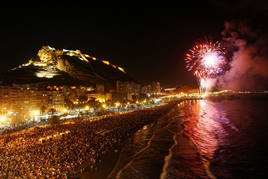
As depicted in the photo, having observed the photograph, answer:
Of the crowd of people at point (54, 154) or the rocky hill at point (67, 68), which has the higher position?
the rocky hill at point (67, 68)

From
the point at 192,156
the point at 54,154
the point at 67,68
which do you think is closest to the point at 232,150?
the point at 192,156

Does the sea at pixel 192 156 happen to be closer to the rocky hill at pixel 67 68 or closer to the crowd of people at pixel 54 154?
the crowd of people at pixel 54 154

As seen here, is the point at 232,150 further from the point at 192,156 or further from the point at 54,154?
the point at 54,154

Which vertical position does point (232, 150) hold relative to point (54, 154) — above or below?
below

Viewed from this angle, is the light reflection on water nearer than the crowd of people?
No

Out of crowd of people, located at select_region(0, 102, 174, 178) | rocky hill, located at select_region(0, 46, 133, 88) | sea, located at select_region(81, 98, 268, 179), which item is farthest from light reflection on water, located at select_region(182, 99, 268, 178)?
rocky hill, located at select_region(0, 46, 133, 88)

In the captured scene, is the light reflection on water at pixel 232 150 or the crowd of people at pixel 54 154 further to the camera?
the light reflection on water at pixel 232 150

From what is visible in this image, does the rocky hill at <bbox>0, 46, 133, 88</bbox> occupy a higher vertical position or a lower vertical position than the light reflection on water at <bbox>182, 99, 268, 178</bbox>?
higher

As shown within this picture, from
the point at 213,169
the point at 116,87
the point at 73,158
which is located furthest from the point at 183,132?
the point at 116,87

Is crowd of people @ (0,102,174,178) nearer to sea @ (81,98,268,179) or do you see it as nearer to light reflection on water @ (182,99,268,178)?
sea @ (81,98,268,179)

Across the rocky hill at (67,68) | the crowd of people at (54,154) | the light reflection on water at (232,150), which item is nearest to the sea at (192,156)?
the light reflection on water at (232,150)

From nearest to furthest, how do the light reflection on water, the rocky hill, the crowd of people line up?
1. the crowd of people
2. the light reflection on water
3. the rocky hill
